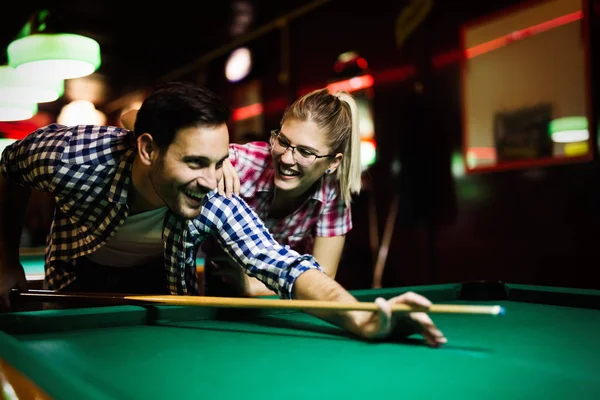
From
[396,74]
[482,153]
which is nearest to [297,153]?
[482,153]

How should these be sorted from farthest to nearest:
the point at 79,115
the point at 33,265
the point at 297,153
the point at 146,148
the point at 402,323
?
1. the point at 79,115
2. the point at 33,265
3. the point at 297,153
4. the point at 146,148
5. the point at 402,323

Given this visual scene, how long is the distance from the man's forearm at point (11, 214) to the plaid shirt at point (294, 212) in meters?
0.80

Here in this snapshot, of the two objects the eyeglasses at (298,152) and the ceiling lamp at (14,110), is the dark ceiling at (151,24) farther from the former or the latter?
the eyeglasses at (298,152)

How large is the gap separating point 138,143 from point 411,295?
1047 mm

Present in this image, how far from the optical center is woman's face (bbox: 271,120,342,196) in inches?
88.2

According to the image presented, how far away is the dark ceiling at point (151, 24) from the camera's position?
5414mm

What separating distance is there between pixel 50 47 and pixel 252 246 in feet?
6.54

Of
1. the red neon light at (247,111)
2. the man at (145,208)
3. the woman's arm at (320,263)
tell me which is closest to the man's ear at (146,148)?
the man at (145,208)

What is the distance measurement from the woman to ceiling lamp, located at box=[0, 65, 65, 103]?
210 centimetres

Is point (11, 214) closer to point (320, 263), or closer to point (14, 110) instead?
point (320, 263)

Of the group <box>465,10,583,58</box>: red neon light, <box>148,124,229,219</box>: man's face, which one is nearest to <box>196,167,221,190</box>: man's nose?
<box>148,124,229,219</box>: man's face

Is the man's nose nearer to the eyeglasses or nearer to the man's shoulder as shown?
the man's shoulder

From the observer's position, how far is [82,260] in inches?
86.7

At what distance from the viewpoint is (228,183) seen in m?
1.96
